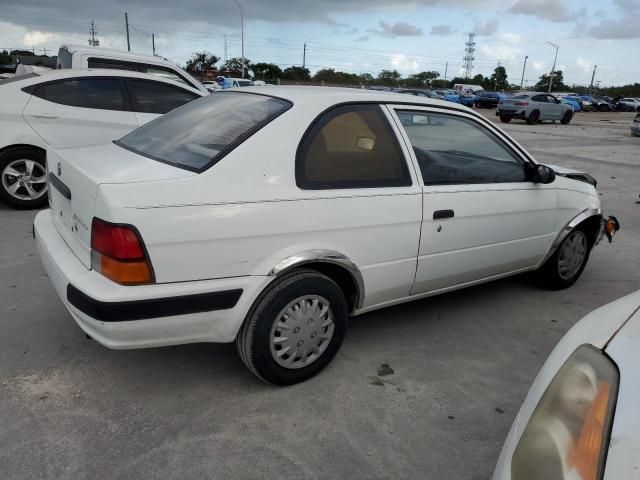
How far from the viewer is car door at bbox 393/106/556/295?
320cm

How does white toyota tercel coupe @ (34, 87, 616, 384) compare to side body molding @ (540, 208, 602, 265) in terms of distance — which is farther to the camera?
side body molding @ (540, 208, 602, 265)

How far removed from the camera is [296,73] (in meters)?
70.8

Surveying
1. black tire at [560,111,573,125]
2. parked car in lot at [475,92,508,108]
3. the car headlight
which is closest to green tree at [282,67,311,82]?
parked car in lot at [475,92,508,108]

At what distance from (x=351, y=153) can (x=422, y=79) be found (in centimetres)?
9119

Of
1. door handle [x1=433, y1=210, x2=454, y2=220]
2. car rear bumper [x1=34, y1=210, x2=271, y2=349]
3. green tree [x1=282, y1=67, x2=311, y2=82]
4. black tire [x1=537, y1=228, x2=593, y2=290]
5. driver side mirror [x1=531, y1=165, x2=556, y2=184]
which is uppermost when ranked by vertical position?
green tree [x1=282, y1=67, x2=311, y2=82]

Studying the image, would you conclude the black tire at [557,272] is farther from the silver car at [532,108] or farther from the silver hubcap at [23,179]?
the silver car at [532,108]

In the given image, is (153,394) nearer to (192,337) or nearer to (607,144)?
(192,337)

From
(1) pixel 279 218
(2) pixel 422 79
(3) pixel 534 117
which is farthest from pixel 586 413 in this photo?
(2) pixel 422 79

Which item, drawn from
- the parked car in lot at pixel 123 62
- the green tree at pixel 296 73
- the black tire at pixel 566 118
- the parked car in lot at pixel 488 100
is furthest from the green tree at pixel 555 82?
the parked car in lot at pixel 123 62

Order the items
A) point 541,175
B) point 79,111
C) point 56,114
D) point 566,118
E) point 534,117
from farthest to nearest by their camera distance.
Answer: point 566,118
point 534,117
point 79,111
point 56,114
point 541,175

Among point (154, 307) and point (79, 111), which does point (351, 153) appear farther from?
point (79, 111)

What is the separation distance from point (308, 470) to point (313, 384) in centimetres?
66

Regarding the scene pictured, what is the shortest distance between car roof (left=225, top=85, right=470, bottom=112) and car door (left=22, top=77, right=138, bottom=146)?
3569 mm

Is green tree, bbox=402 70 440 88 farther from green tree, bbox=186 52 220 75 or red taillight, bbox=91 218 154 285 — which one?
red taillight, bbox=91 218 154 285
